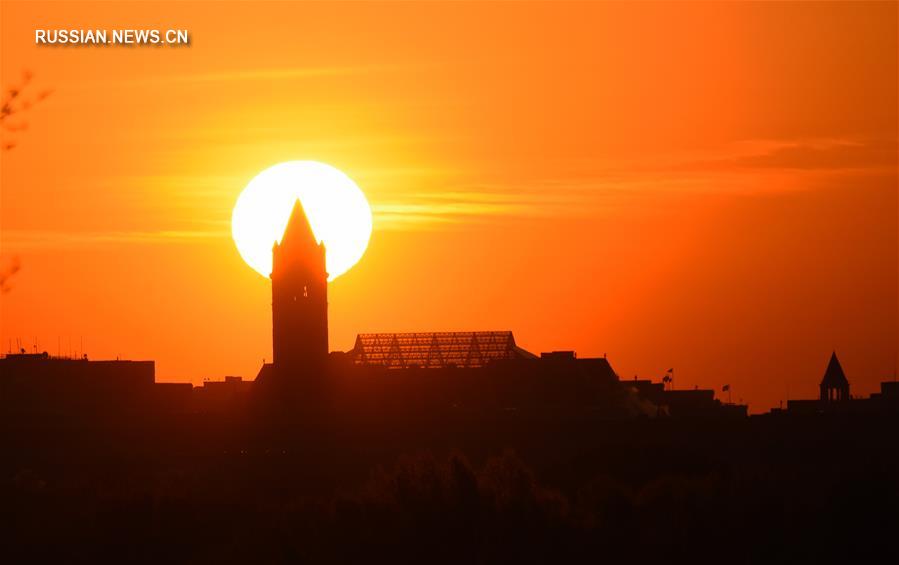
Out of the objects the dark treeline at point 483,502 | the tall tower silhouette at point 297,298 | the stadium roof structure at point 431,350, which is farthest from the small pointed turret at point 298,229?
the stadium roof structure at point 431,350

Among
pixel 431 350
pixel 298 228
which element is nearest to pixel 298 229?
pixel 298 228

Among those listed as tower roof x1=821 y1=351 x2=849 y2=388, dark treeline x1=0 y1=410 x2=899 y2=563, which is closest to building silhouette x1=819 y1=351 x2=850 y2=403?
tower roof x1=821 y1=351 x2=849 y2=388

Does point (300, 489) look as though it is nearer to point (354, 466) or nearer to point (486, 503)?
point (354, 466)

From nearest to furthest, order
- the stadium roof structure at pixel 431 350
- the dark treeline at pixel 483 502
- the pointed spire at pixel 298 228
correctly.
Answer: the dark treeline at pixel 483 502 < the pointed spire at pixel 298 228 < the stadium roof structure at pixel 431 350

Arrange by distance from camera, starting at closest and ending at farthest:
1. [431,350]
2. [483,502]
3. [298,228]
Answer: [483,502] → [298,228] → [431,350]

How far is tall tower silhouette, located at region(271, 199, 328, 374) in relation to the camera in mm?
98875

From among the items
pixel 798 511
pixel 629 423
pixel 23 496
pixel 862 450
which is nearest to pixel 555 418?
pixel 629 423

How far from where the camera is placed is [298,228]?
98438mm

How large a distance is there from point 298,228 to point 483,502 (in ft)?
158

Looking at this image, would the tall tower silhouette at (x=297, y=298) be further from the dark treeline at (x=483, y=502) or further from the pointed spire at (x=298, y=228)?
the dark treeline at (x=483, y=502)

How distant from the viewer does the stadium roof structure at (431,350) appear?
123688 millimetres

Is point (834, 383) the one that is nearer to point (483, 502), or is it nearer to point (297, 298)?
point (297, 298)

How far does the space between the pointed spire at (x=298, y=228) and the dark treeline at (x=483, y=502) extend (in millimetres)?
10744

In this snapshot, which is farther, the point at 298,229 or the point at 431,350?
the point at 431,350
